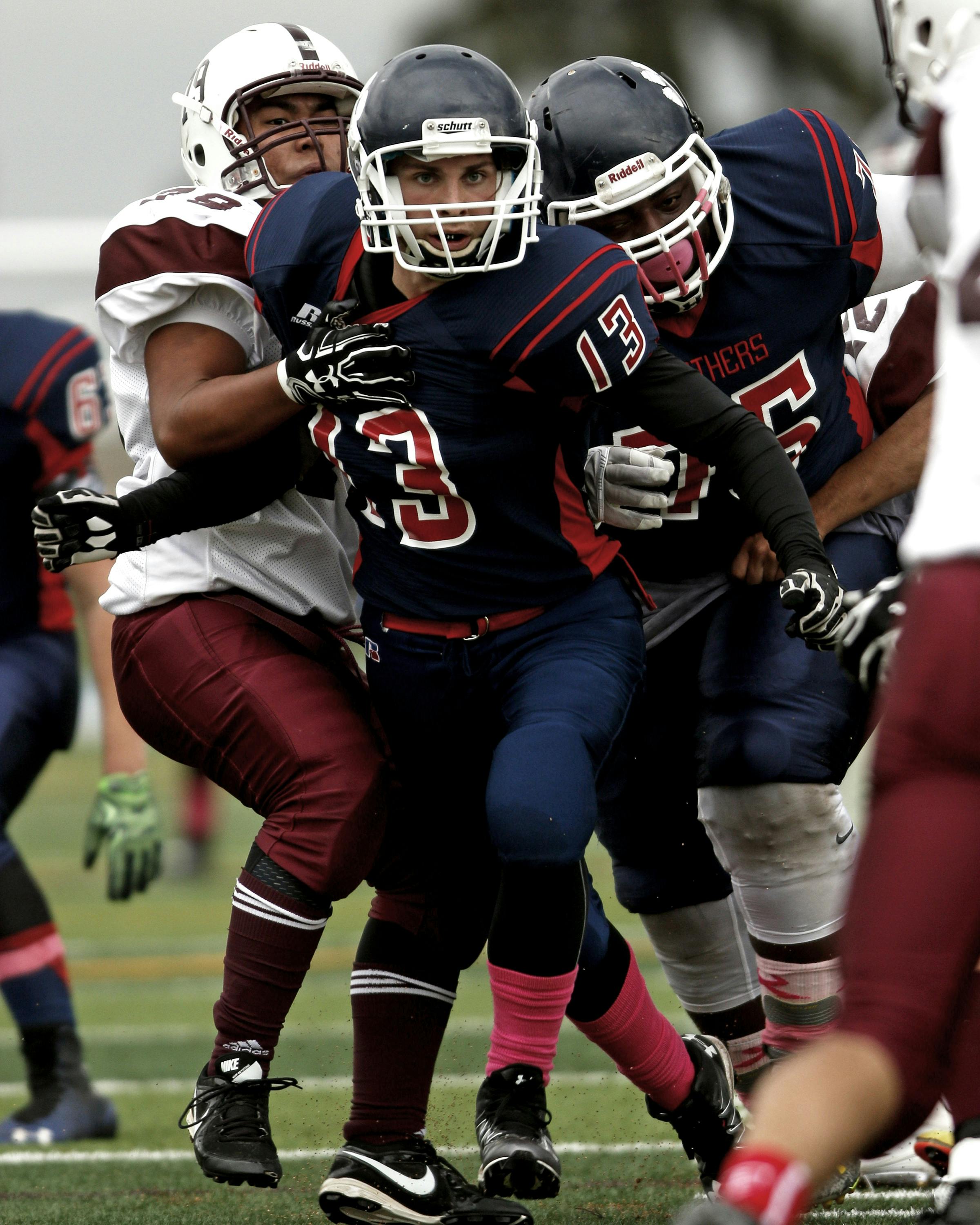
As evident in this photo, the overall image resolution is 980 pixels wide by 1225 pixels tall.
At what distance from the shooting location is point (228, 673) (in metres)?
3.06

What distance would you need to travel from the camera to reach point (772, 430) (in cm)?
311

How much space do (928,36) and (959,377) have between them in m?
0.65

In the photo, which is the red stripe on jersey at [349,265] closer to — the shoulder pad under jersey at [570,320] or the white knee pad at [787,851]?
the shoulder pad under jersey at [570,320]

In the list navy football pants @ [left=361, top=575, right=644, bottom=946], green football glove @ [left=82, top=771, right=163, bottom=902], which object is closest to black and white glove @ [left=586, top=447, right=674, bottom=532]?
navy football pants @ [left=361, top=575, right=644, bottom=946]

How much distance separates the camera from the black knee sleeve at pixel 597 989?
9.96 feet

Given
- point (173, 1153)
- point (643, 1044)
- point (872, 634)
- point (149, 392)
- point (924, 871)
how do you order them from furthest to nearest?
point (173, 1153) < point (149, 392) < point (643, 1044) < point (872, 634) < point (924, 871)

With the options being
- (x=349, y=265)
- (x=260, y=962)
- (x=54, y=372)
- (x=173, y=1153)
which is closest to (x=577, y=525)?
(x=349, y=265)

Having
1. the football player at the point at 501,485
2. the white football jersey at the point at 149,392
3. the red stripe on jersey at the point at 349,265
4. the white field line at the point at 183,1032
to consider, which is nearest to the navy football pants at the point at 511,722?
the football player at the point at 501,485

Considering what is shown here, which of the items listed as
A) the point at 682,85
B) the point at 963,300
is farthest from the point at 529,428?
the point at 682,85

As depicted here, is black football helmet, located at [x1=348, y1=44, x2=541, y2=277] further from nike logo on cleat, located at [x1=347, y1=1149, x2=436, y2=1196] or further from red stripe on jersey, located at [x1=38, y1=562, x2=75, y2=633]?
red stripe on jersey, located at [x1=38, y1=562, x2=75, y2=633]

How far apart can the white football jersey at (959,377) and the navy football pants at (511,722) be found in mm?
890

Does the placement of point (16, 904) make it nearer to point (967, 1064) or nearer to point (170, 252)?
point (170, 252)

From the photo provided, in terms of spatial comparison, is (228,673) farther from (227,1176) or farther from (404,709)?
(227,1176)

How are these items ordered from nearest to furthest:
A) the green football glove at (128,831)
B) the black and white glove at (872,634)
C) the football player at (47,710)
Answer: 1. the black and white glove at (872,634)
2. the green football glove at (128,831)
3. the football player at (47,710)
